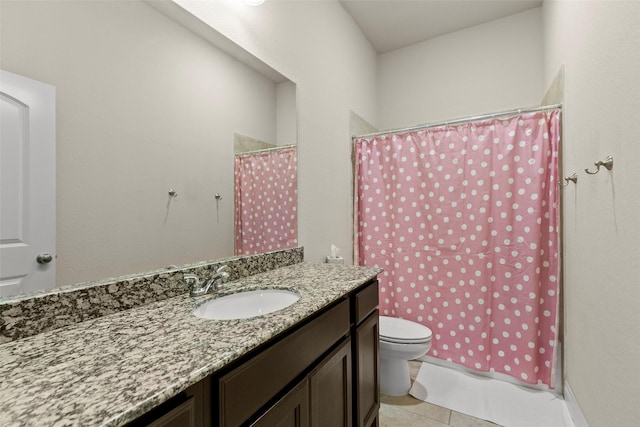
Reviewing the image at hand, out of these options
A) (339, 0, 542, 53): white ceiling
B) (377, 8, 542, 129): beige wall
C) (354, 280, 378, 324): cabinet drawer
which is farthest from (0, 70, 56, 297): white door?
(377, 8, 542, 129): beige wall

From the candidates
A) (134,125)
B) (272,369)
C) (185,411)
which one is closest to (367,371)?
(272,369)

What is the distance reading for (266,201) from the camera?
58.1 inches

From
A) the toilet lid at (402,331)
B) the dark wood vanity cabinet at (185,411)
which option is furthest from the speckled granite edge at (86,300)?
the toilet lid at (402,331)

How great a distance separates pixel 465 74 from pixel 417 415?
2709 millimetres

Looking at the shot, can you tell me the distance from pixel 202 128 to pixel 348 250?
149cm

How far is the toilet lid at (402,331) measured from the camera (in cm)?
172

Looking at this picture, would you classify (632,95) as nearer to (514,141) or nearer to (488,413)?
(514,141)

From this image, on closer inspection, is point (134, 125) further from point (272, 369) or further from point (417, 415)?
point (417, 415)

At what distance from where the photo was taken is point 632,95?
904mm

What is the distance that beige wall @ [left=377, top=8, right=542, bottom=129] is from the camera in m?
2.38

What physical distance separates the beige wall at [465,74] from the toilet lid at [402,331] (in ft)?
6.16

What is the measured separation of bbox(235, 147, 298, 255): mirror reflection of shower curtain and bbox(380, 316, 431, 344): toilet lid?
2.76 feet

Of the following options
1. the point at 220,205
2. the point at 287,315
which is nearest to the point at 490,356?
the point at 287,315

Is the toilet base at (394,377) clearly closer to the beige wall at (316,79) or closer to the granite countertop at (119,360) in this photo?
the beige wall at (316,79)
